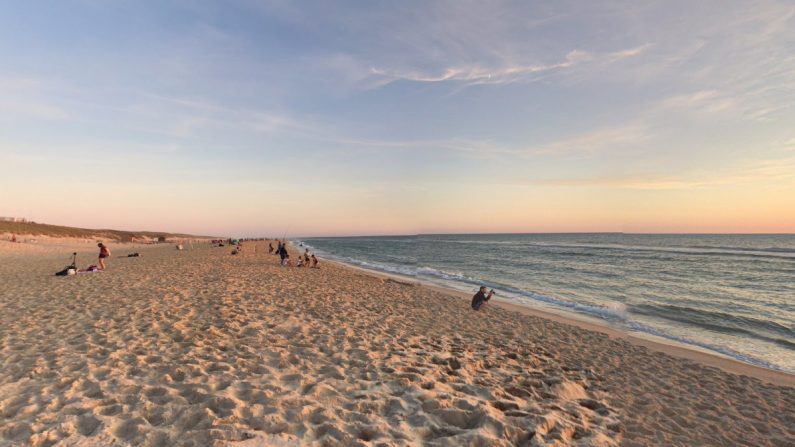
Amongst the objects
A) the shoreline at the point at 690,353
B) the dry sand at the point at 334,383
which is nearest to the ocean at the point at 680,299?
the shoreline at the point at 690,353

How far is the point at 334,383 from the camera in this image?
5594mm

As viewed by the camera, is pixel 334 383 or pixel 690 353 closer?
pixel 334 383

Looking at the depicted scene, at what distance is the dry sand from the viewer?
→ 425 centimetres

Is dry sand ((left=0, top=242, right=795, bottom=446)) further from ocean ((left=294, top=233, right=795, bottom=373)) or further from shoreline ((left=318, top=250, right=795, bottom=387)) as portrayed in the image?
ocean ((left=294, top=233, right=795, bottom=373))

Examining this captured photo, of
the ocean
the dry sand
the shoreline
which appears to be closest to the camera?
the dry sand

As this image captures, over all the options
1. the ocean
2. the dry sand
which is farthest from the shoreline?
the dry sand

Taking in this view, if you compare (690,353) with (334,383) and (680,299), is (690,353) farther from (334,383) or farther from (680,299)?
(680,299)

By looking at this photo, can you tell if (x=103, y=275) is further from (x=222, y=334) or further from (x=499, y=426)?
(x=499, y=426)

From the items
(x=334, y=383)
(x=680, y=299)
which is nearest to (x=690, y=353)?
(x=334, y=383)

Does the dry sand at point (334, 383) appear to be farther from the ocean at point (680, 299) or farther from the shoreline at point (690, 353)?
the ocean at point (680, 299)

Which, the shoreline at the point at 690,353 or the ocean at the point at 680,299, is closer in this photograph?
the shoreline at the point at 690,353

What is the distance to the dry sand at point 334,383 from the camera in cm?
425

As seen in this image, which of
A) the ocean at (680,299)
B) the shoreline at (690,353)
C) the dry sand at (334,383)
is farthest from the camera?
the ocean at (680,299)

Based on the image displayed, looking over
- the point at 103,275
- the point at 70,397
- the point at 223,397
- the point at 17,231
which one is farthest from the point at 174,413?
the point at 17,231
